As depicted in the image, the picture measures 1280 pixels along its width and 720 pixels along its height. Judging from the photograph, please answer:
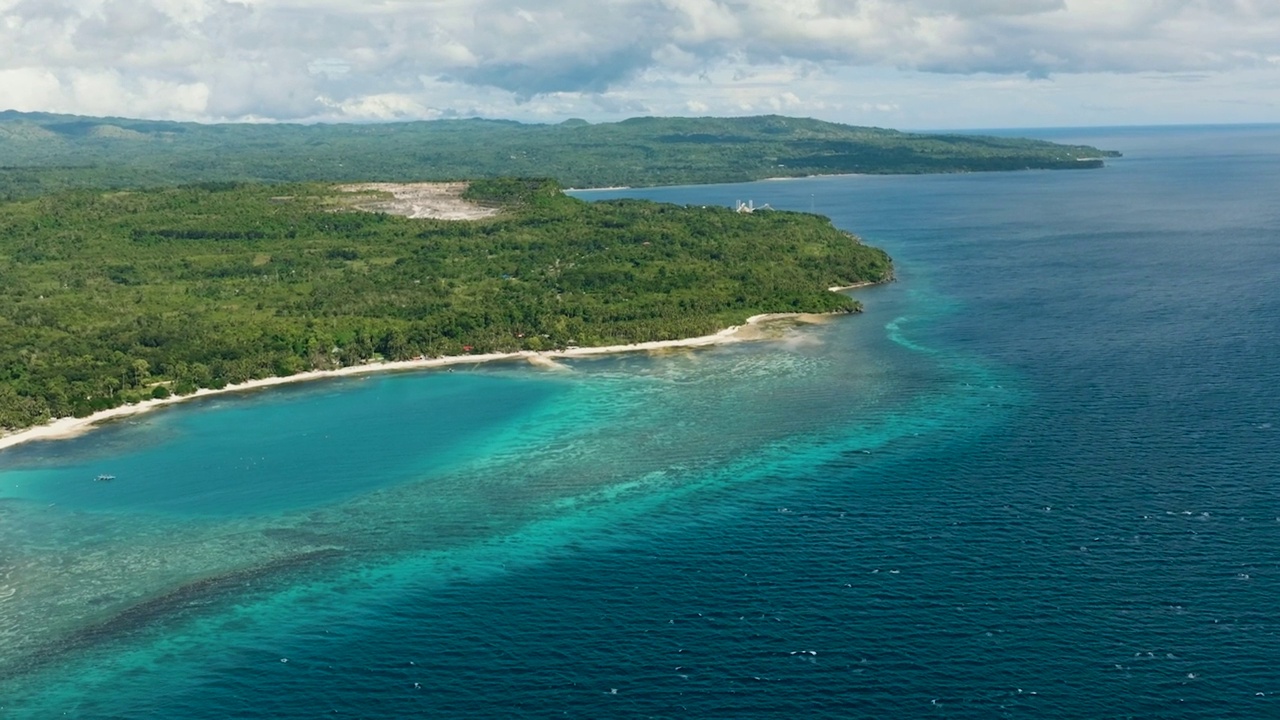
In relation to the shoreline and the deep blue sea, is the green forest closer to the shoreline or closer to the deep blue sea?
the shoreline

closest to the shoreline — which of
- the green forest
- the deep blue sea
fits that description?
the green forest

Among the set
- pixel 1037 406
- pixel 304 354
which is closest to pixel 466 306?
pixel 304 354

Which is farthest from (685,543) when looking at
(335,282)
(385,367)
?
(335,282)

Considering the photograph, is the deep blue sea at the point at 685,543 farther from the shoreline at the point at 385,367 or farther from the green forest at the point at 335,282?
the green forest at the point at 335,282

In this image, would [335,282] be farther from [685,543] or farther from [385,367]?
[685,543]

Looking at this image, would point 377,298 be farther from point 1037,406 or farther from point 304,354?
point 1037,406
